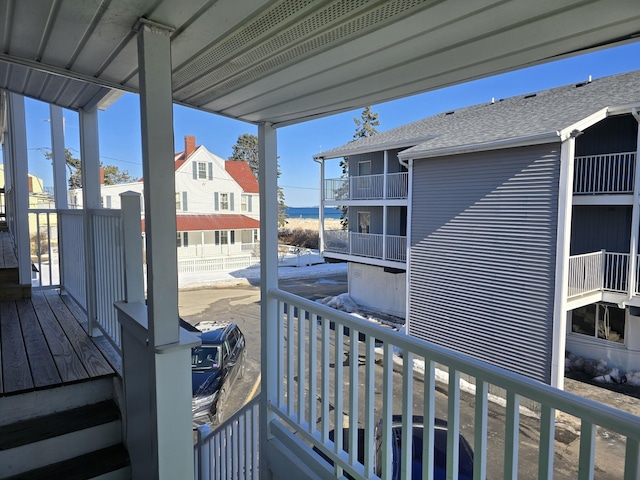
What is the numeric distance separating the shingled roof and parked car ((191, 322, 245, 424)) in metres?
5.74

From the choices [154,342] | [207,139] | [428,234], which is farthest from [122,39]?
[207,139]

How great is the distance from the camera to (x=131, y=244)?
2.16 metres

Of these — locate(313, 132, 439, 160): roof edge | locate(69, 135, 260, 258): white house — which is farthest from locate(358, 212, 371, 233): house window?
locate(69, 135, 260, 258): white house

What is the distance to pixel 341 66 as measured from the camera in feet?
5.73

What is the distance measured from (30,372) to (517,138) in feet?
24.4

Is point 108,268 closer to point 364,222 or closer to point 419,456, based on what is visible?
point 419,456

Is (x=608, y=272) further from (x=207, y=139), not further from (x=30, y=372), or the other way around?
(x=207, y=139)

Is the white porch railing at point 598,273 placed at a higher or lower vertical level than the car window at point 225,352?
higher

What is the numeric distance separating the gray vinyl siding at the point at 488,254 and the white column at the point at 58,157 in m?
6.92

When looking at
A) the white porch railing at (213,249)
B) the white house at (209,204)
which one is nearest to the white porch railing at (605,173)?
the white porch railing at (213,249)

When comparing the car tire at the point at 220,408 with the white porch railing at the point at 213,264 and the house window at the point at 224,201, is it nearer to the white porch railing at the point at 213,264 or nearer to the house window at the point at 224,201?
the white porch railing at the point at 213,264

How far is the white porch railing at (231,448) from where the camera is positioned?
285 centimetres

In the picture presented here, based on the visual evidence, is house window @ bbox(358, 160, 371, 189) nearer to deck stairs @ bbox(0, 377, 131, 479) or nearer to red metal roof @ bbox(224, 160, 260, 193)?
red metal roof @ bbox(224, 160, 260, 193)

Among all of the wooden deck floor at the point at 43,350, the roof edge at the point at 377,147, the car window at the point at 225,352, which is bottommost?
the car window at the point at 225,352
